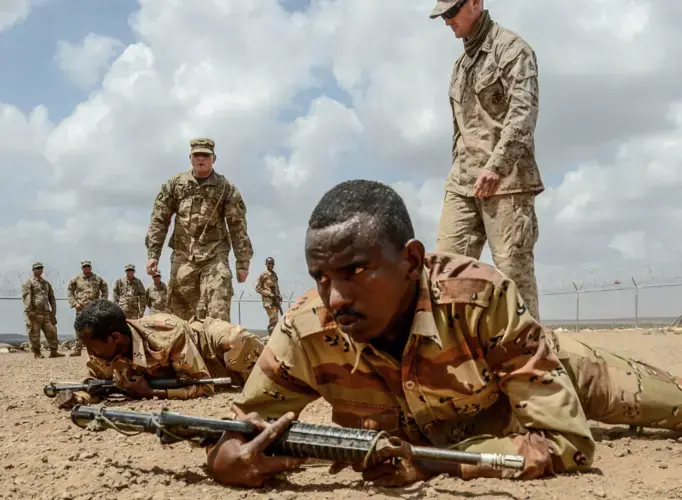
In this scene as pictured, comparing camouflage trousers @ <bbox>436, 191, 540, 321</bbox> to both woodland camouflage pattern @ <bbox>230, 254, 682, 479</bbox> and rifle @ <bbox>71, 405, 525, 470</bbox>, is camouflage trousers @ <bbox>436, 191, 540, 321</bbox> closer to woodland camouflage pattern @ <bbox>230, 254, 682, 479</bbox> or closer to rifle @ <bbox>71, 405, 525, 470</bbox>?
woodland camouflage pattern @ <bbox>230, 254, 682, 479</bbox>

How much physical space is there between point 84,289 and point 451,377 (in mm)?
14908

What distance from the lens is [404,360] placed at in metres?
2.69

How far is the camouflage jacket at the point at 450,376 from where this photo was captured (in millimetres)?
2607

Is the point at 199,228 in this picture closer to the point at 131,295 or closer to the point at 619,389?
the point at 619,389

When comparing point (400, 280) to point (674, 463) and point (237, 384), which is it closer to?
point (674, 463)

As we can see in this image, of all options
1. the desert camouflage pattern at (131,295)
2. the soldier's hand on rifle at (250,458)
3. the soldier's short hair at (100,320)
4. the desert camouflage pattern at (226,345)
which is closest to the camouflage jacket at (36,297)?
the desert camouflage pattern at (131,295)

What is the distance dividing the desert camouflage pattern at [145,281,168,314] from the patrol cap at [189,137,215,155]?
1160cm

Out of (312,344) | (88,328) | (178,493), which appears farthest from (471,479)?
(88,328)

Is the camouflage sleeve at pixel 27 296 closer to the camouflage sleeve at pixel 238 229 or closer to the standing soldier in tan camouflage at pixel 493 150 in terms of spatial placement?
the camouflage sleeve at pixel 238 229

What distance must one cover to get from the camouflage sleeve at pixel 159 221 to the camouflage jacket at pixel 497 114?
3743 millimetres

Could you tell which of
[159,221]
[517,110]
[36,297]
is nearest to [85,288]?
[36,297]

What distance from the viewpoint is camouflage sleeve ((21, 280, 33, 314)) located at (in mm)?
15258

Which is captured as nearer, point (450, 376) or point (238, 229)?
point (450, 376)

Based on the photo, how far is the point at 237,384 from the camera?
277 inches
